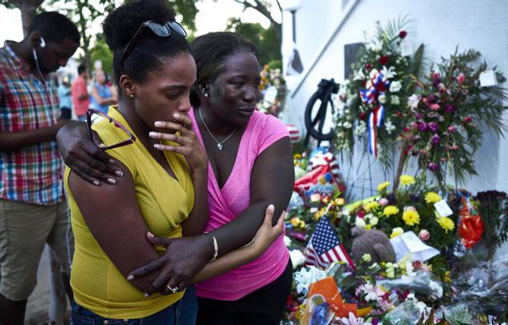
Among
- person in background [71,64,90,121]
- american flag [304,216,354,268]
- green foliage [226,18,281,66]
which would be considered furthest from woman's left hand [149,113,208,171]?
green foliage [226,18,281,66]

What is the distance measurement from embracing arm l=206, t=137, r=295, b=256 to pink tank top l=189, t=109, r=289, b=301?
36 mm

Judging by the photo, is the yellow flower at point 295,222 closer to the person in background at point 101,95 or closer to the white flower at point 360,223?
the white flower at point 360,223

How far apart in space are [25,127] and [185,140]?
61.8 inches

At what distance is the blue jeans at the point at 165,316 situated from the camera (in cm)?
145

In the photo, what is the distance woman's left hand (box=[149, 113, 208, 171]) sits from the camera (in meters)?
1.43

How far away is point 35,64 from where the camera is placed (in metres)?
2.72

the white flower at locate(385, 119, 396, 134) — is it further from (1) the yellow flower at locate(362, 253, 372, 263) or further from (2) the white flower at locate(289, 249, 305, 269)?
(2) the white flower at locate(289, 249, 305, 269)

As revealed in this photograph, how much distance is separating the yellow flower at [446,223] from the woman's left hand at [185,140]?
112 inches

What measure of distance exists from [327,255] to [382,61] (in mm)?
2493

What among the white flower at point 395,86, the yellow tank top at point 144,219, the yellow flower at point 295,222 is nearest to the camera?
the yellow tank top at point 144,219

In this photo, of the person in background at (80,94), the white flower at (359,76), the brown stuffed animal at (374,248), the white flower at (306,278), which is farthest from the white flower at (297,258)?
the person in background at (80,94)

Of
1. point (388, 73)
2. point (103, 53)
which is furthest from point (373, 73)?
point (103, 53)

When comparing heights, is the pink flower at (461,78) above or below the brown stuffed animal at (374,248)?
above

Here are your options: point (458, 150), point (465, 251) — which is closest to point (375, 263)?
point (465, 251)
